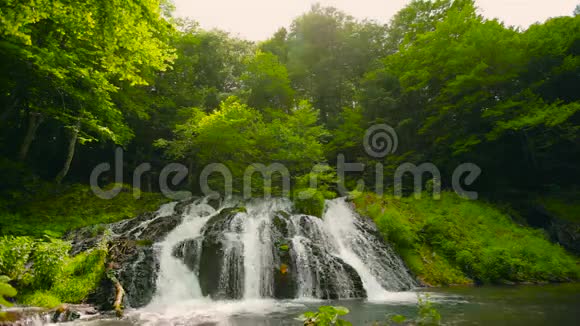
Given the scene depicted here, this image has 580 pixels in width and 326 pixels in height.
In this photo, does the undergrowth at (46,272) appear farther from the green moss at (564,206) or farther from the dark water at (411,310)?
the green moss at (564,206)

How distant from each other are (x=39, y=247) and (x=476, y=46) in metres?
19.4

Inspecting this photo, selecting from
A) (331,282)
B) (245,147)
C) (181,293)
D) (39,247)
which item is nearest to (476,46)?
(245,147)

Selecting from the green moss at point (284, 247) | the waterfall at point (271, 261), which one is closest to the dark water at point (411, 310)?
the waterfall at point (271, 261)

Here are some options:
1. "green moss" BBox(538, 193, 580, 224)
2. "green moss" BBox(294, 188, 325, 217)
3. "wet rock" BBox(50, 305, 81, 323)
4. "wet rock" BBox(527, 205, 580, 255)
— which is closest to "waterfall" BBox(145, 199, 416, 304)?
"green moss" BBox(294, 188, 325, 217)

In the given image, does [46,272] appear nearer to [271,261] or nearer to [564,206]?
[271,261]

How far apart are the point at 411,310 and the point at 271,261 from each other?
431 centimetres

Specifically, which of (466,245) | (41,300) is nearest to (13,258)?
(41,300)

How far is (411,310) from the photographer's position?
6848mm

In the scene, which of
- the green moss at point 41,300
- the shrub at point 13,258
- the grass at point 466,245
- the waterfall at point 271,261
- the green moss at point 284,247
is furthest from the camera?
the grass at point 466,245

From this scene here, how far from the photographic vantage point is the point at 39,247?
7605 mm

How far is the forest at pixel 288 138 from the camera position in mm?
8148

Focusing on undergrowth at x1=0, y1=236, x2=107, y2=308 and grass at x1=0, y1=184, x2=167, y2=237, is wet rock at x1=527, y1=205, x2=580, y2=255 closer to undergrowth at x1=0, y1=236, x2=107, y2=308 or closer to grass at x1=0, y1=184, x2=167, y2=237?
undergrowth at x1=0, y1=236, x2=107, y2=308

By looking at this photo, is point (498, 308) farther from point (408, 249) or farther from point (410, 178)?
point (410, 178)

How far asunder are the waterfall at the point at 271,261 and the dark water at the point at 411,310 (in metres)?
0.73
